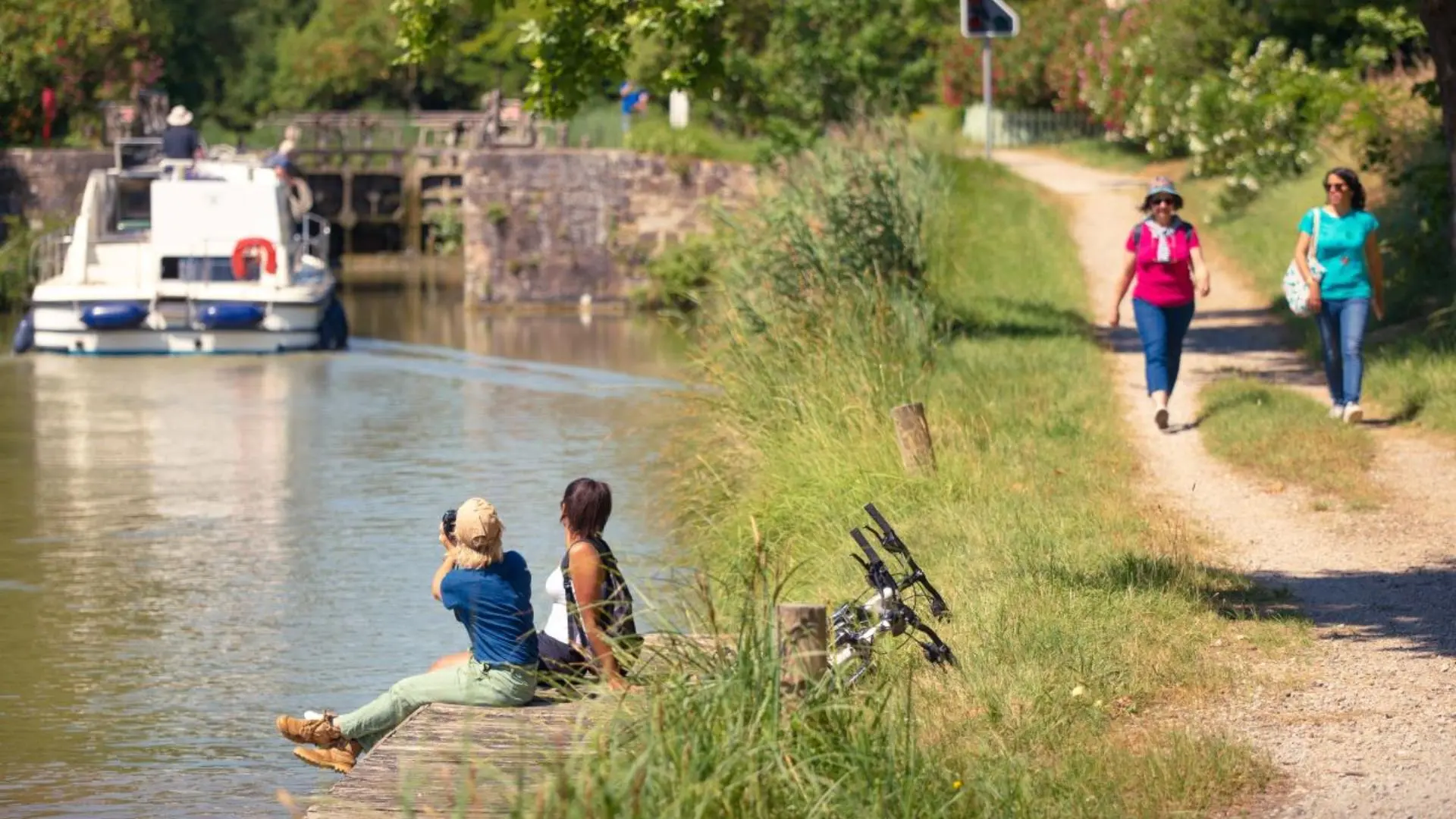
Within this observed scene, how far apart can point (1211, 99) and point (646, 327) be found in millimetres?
9473

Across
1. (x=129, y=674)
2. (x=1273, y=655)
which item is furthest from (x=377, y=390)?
(x=1273, y=655)

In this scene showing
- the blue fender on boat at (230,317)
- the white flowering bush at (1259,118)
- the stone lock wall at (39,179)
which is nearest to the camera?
the white flowering bush at (1259,118)

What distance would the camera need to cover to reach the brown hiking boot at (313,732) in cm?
883

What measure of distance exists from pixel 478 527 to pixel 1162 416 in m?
7.14

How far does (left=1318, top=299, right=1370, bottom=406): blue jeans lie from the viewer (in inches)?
558

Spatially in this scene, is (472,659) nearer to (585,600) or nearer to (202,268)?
(585,600)

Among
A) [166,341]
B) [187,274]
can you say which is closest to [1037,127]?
[187,274]

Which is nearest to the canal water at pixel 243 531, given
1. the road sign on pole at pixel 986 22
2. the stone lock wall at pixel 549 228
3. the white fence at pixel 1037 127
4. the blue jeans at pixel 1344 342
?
the blue jeans at pixel 1344 342

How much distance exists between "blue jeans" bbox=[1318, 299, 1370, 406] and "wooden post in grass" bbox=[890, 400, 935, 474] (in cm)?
332

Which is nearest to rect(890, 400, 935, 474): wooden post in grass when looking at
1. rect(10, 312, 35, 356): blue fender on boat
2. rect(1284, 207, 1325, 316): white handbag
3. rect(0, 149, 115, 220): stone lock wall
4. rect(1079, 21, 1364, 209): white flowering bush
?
rect(1284, 207, 1325, 316): white handbag

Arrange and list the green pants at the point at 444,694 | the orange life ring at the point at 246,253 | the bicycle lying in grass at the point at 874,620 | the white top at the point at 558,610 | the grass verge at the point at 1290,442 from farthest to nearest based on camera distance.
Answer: the orange life ring at the point at 246,253 → the grass verge at the point at 1290,442 → the white top at the point at 558,610 → the green pants at the point at 444,694 → the bicycle lying in grass at the point at 874,620

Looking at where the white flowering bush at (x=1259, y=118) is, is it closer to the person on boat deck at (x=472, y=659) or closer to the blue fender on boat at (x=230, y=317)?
the blue fender on boat at (x=230, y=317)

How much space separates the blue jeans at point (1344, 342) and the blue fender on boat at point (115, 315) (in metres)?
18.6

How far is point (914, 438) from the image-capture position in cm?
1228
